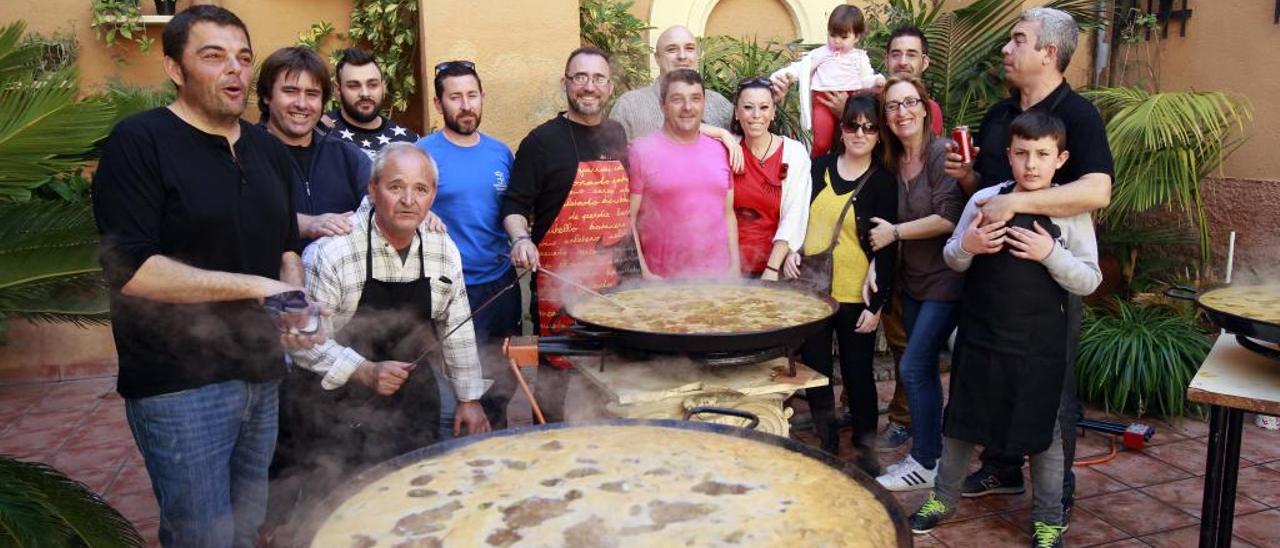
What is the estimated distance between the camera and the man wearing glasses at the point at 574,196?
13.8ft

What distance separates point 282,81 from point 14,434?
10.2 feet

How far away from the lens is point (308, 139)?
3869mm

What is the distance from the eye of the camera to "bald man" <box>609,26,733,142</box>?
192 inches

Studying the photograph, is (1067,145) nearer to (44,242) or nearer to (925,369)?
(925,369)

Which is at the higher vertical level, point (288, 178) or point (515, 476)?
point (288, 178)

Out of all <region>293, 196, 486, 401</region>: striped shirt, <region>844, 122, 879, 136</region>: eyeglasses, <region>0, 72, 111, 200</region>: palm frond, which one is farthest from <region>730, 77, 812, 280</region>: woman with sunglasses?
<region>0, 72, 111, 200</region>: palm frond

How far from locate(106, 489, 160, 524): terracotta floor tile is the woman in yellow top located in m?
3.20

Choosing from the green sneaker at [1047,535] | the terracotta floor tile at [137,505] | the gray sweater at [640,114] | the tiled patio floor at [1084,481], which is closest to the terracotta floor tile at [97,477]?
the tiled patio floor at [1084,481]

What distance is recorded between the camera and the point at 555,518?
7.66 ft

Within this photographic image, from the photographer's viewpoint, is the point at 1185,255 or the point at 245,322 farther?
the point at 1185,255

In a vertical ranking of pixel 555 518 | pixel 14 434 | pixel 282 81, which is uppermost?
pixel 282 81

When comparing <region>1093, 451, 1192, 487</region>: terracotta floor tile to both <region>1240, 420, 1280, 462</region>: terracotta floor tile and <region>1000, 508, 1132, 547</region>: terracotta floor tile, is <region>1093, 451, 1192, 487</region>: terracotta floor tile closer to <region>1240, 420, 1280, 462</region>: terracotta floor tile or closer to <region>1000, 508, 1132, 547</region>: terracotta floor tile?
<region>1240, 420, 1280, 462</region>: terracotta floor tile

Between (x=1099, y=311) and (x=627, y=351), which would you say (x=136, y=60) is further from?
(x=1099, y=311)

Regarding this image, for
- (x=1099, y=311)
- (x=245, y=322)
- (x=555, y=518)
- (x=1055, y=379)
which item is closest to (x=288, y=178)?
(x=245, y=322)
